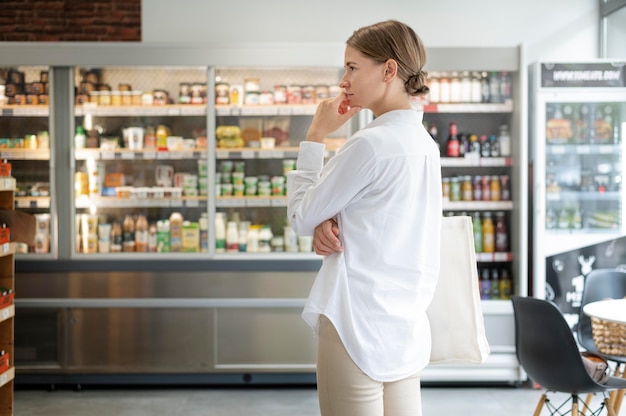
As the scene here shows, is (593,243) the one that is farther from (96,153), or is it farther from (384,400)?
(384,400)

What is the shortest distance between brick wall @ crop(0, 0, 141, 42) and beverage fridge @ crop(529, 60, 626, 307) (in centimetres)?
330

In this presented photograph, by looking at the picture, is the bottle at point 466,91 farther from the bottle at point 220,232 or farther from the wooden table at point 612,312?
the wooden table at point 612,312

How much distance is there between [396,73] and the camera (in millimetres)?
1630

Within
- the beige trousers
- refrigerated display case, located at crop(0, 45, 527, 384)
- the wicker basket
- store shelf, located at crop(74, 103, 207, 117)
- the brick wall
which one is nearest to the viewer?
the beige trousers

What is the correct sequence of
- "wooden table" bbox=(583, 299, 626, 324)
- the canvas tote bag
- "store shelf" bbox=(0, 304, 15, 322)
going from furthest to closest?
"store shelf" bbox=(0, 304, 15, 322) → "wooden table" bbox=(583, 299, 626, 324) → the canvas tote bag

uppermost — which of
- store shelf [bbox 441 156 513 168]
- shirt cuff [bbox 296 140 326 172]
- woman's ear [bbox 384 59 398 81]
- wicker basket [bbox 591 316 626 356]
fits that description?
woman's ear [bbox 384 59 398 81]

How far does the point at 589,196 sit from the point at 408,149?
4.34 metres

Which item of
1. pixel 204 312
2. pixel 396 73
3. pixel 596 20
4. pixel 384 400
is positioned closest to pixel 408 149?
pixel 396 73

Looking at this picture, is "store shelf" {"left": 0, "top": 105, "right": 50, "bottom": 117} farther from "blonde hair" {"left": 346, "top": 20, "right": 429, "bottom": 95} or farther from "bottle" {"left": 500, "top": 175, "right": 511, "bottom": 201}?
"blonde hair" {"left": 346, "top": 20, "right": 429, "bottom": 95}

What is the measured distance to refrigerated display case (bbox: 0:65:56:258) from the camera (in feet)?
17.9

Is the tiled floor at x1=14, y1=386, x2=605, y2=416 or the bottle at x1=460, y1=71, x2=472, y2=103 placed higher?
the bottle at x1=460, y1=71, x2=472, y2=103

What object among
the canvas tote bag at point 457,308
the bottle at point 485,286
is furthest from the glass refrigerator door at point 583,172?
the canvas tote bag at point 457,308

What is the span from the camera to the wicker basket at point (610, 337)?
3930mm

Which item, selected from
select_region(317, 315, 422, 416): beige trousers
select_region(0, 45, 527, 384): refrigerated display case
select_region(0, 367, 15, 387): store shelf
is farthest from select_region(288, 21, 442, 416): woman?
select_region(0, 45, 527, 384): refrigerated display case
